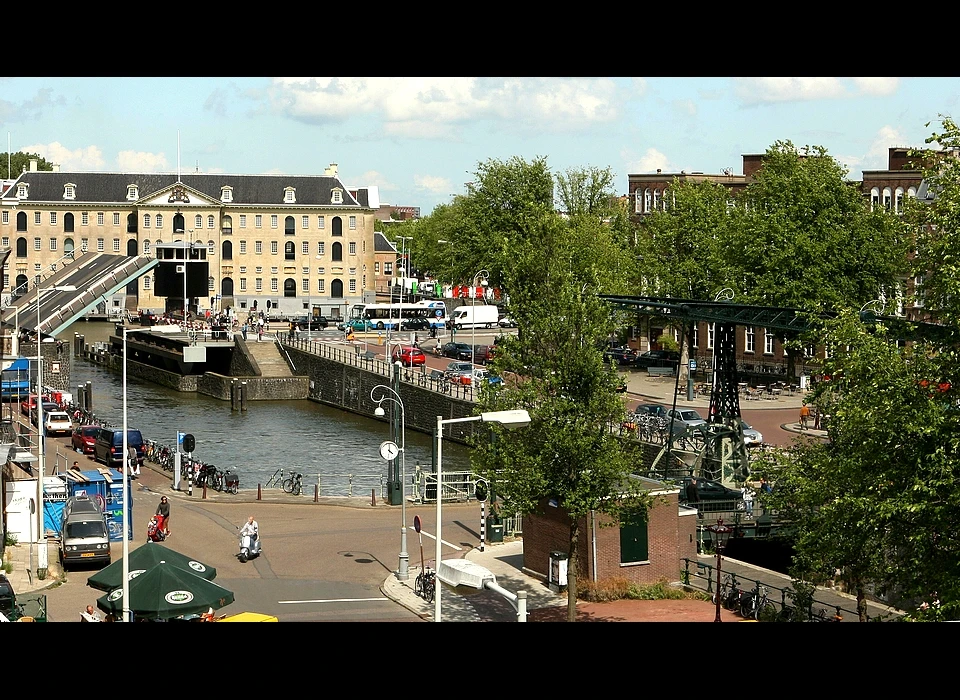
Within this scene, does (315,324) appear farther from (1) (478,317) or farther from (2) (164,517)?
(2) (164,517)

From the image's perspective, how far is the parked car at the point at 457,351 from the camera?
73.2m

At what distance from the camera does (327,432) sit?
57.5 meters

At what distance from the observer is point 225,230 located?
344 feet

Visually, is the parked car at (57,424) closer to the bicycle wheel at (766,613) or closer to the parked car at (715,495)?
the parked car at (715,495)

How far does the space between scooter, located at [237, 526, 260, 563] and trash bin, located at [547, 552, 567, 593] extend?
708cm

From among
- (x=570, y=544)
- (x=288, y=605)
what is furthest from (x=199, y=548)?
(x=570, y=544)

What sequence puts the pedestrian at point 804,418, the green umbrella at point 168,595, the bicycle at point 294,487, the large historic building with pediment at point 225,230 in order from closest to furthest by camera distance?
the green umbrella at point 168,595 < the bicycle at point 294,487 < the pedestrian at point 804,418 < the large historic building with pediment at point 225,230

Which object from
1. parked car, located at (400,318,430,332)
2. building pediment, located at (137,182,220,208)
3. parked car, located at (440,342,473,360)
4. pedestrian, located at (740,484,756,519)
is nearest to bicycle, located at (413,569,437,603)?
pedestrian, located at (740,484,756,519)

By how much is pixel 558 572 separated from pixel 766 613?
19.1ft

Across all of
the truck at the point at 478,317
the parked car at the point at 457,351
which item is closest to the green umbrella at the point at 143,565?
the parked car at the point at 457,351

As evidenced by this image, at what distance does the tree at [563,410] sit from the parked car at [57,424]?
29774mm

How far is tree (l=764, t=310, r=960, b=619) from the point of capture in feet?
50.9

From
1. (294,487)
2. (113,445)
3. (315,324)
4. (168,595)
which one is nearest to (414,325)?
(315,324)
